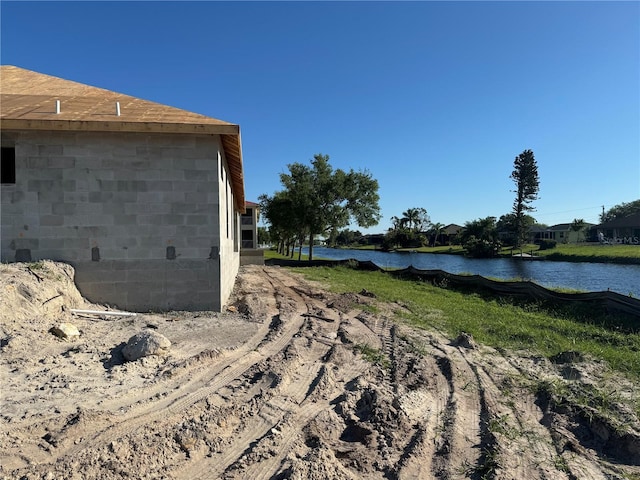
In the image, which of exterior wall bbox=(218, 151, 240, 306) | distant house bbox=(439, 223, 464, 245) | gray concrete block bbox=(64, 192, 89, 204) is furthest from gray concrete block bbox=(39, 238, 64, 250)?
distant house bbox=(439, 223, 464, 245)

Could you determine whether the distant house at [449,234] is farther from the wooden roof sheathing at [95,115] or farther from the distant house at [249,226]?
the wooden roof sheathing at [95,115]

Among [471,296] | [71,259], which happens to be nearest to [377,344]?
[71,259]

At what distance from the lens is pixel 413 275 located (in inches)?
756

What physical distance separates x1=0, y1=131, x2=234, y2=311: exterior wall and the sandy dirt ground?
4.81ft

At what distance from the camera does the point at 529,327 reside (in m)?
8.44

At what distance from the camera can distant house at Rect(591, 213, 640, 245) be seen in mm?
61312

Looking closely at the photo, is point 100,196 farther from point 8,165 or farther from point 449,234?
point 449,234

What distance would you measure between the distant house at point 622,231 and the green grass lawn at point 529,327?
62.8 meters

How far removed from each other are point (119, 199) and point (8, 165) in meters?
2.48

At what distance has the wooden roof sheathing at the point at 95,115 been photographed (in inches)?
304

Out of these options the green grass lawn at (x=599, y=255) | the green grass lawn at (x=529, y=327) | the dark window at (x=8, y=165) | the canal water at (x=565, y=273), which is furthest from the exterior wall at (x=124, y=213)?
the green grass lawn at (x=599, y=255)

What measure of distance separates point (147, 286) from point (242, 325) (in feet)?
8.36

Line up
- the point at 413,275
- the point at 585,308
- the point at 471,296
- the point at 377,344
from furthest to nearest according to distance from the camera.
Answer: the point at 413,275
the point at 471,296
the point at 585,308
the point at 377,344

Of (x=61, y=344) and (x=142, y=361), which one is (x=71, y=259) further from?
(x=142, y=361)
